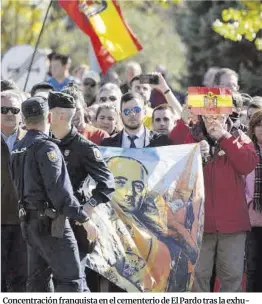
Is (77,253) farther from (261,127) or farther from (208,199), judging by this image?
(261,127)

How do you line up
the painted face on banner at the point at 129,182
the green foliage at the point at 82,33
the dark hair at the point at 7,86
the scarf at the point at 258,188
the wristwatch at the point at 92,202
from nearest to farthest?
1. the wristwatch at the point at 92,202
2. the painted face on banner at the point at 129,182
3. the scarf at the point at 258,188
4. the dark hair at the point at 7,86
5. the green foliage at the point at 82,33

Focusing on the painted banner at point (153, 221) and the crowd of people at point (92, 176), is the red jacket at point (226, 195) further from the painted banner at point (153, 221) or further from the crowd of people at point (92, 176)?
the painted banner at point (153, 221)

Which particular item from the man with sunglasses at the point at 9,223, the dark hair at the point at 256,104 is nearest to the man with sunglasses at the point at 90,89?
the man with sunglasses at the point at 9,223

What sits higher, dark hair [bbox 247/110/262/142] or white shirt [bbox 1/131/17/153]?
dark hair [bbox 247/110/262/142]

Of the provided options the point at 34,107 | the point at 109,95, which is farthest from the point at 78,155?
the point at 109,95

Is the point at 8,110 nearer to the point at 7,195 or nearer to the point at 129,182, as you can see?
the point at 7,195

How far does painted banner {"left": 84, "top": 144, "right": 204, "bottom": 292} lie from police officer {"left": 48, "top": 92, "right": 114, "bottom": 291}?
65 cm

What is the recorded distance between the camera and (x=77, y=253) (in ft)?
28.2

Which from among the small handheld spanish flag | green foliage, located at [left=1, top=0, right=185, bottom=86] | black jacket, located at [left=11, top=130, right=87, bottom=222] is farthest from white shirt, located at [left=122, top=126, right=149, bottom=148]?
green foliage, located at [left=1, top=0, right=185, bottom=86]

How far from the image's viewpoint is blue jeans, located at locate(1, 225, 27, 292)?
10.3 meters

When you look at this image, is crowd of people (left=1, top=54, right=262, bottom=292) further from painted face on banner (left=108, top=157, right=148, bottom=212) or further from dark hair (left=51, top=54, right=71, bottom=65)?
dark hair (left=51, top=54, right=71, bottom=65)

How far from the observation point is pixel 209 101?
9.53 metres

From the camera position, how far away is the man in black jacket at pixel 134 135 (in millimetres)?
9977

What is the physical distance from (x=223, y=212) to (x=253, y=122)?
3.32ft
